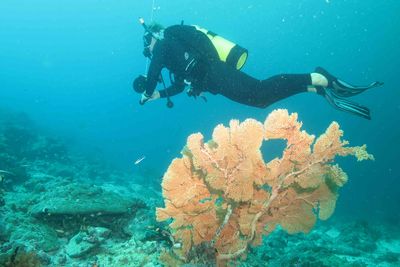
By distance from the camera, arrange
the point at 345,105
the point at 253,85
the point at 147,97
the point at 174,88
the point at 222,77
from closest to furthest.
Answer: the point at 345,105 < the point at 253,85 < the point at 222,77 < the point at 147,97 < the point at 174,88

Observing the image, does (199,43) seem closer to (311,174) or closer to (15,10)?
(311,174)

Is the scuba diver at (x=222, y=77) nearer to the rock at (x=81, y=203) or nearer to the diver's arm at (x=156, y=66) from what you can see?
the diver's arm at (x=156, y=66)

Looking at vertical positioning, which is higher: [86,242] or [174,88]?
[174,88]

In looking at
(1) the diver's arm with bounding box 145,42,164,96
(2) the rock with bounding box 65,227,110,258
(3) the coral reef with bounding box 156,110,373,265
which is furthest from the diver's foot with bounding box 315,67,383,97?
(2) the rock with bounding box 65,227,110,258

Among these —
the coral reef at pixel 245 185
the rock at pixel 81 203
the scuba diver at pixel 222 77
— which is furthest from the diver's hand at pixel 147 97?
the coral reef at pixel 245 185

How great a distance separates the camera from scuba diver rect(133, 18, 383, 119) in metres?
5.24

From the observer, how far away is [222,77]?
539 cm

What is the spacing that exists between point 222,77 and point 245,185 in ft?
9.37

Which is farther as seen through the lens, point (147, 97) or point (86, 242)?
point (147, 97)

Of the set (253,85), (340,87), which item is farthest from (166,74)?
(340,87)

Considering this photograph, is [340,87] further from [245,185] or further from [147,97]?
[147,97]

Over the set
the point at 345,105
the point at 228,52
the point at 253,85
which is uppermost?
the point at 228,52

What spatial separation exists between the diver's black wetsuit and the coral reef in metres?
2.14

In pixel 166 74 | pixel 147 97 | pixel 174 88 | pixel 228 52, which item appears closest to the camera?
pixel 228 52
